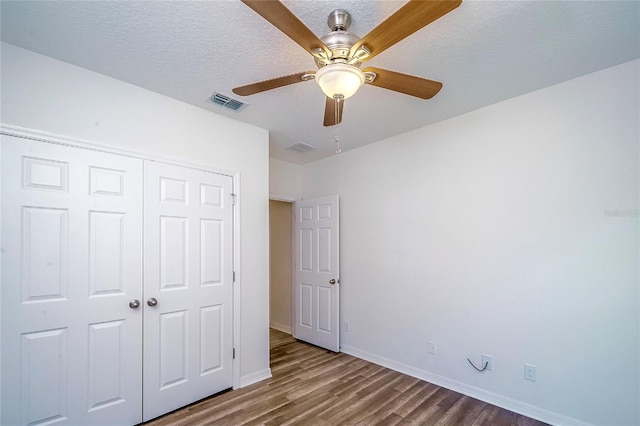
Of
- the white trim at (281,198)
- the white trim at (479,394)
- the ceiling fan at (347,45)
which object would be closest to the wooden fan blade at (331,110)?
the ceiling fan at (347,45)

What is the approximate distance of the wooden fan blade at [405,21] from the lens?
118cm

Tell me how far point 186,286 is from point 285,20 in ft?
7.67

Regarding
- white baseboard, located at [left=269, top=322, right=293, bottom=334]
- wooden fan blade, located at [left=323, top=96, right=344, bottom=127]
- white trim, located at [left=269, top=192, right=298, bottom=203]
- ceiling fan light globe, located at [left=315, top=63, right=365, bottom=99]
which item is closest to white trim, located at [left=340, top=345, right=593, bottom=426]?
white baseboard, located at [left=269, top=322, right=293, bottom=334]

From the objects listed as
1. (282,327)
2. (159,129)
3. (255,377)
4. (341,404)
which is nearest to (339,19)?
(159,129)

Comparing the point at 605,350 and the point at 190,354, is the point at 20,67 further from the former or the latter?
the point at 605,350

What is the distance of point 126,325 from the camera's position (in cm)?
236

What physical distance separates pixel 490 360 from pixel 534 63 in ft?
8.22

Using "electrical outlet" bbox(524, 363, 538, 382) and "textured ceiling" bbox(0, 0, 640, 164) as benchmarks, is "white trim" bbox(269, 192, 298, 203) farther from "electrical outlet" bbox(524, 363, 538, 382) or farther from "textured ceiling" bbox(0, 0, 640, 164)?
"electrical outlet" bbox(524, 363, 538, 382)

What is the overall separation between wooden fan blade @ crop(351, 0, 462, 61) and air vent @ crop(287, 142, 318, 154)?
239 cm

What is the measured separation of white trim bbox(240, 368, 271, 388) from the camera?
9.93 feet

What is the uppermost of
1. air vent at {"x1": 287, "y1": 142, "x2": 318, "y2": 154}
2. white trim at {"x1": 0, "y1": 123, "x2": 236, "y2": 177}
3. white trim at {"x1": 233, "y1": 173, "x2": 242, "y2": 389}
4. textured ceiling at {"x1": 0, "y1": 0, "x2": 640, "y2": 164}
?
textured ceiling at {"x1": 0, "y1": 0, "x2": 640, "y2": 164}

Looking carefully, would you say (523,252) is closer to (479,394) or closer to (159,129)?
(479,394)

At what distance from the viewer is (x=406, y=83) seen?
Answer: 1.75 metres

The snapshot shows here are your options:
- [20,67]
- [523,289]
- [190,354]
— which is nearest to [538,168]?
[523,289]
